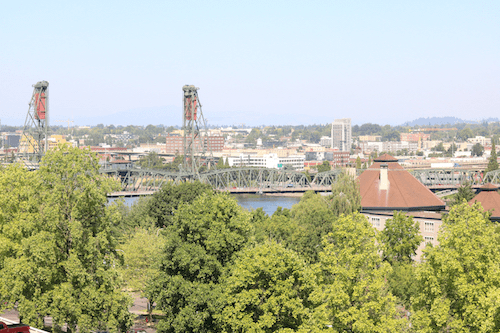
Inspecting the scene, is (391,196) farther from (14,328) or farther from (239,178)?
(239,178)

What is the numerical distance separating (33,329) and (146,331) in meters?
9.80

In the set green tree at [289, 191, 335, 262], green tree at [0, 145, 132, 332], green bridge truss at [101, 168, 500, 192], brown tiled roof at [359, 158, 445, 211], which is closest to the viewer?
green tree at [0, 145, 132, 332]

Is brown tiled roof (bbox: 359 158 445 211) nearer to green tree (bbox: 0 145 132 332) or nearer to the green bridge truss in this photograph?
green tree (bbox: 0 145 132 332)

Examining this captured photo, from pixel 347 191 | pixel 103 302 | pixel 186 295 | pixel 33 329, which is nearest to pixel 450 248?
pixel 186 295

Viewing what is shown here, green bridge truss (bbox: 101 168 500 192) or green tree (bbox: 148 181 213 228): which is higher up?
green tree (bbox: 148 181 213 228)

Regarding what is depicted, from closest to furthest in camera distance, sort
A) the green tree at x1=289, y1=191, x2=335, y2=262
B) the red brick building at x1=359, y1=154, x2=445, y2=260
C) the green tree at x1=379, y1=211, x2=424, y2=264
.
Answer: the green tree at x1=379, y1=211, x2=424, y2=264
the green tree at x1=289, y1=191, x2=335, y2=262
the red brick building at x1=359, y1=154, x2=445, y2=260

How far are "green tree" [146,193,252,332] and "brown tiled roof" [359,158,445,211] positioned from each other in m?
37.4

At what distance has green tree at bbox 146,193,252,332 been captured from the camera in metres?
28.5

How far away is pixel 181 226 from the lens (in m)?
30.8

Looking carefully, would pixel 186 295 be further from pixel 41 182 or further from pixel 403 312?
pixel 403 312

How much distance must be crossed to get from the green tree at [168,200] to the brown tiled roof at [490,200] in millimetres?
25541

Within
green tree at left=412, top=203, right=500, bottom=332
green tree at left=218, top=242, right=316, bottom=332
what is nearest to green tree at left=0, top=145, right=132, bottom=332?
green tree at left=218, top=242, right=316, bottom=332

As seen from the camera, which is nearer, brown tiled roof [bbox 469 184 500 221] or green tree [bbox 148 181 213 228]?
brown tiled roof [bbox 469 184 500 221]

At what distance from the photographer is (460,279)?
86.1 feet
